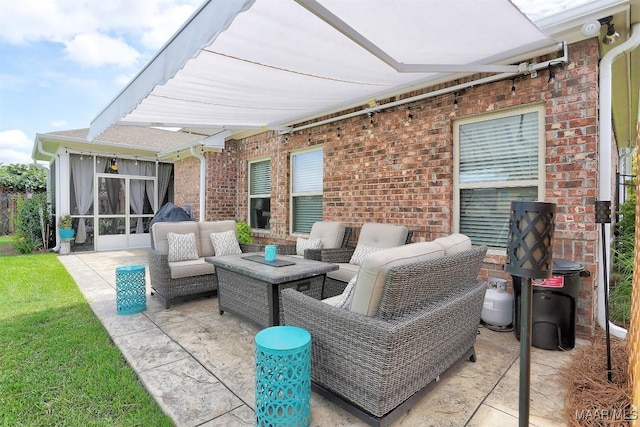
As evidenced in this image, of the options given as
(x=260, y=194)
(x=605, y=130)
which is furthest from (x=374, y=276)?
(x=260, y=194)

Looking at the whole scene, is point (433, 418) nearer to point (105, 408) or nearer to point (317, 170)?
point (105, 408)

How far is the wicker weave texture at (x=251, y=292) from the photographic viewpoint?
3541 millimetres

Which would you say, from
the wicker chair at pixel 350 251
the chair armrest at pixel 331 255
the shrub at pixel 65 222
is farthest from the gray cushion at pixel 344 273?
the shrub at pixel 65 222

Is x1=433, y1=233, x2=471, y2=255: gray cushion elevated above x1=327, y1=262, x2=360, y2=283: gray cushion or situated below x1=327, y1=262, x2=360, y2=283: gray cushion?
above

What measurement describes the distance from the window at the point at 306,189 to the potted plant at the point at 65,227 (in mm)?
6635

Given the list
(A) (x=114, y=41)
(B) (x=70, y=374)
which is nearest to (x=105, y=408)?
(B) (x=70, y=374)

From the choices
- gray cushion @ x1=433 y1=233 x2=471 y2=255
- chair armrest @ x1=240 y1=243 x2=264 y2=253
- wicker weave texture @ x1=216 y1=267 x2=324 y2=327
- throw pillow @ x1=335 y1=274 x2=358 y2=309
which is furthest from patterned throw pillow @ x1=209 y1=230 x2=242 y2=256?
gray cushion @ x1=433 y1=233 x2=471 y2=255

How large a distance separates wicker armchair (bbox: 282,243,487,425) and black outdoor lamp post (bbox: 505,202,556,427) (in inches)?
30.4

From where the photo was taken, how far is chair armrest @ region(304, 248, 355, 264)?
486cm

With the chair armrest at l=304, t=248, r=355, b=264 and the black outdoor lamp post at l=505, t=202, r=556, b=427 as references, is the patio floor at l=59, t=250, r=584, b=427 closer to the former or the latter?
the black outdoor lamp post at l=505, t=202, r=556, b=427

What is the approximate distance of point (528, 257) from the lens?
47.5 inches

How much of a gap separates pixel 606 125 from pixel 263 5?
365 cm

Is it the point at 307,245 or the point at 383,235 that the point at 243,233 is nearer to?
the point at 307,245

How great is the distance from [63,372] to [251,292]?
176 cm
